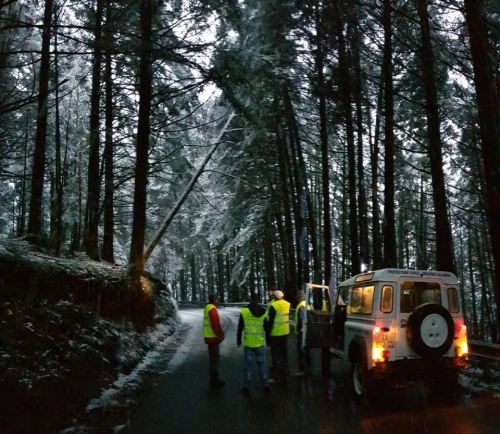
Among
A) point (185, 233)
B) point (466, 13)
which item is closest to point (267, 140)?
point (185, 233)

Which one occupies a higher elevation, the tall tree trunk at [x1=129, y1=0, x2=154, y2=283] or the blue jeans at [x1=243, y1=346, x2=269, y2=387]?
the tall tree trunk at [x1=129, y1=0, x2=154, y2=283]

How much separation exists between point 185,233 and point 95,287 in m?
23.0

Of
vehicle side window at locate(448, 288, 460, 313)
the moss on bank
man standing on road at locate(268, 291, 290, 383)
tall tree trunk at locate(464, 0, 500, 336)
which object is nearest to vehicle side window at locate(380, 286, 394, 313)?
vehicle side window at locate(448, 288, 460, 313)

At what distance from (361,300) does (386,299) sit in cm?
111

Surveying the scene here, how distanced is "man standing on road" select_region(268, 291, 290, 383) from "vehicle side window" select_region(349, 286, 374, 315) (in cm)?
147

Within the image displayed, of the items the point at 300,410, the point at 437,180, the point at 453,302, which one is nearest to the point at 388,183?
the point at 437,180

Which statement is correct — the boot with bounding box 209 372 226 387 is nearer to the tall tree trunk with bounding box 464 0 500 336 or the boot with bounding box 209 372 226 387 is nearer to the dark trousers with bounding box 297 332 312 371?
the dark trousers with bounding box 297 332 312 371

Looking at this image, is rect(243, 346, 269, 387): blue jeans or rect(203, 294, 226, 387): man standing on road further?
rect(203, 294, 226, 387): man standing on road

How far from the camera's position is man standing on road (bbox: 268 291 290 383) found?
440 inches

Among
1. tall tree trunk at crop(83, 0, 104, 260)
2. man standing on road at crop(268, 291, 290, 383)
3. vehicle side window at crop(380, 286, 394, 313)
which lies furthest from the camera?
tall tree trunk at crop(83, 0, 104, 260)

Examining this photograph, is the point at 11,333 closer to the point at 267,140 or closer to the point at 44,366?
the point at 44,366

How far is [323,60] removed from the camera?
65.9ft

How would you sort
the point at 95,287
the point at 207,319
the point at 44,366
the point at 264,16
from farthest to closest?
1. the point at 264,16
2. the point at 95,287
3. the point at 207,319
4. the point at 44,366

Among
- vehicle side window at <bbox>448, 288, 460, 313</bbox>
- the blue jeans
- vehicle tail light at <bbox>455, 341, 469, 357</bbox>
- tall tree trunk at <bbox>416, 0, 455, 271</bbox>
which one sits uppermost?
tall tree trunk at <bbox>416, 0, 455, 271</bbox>
